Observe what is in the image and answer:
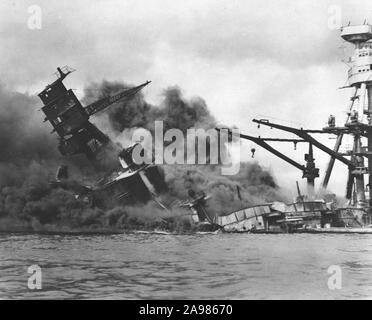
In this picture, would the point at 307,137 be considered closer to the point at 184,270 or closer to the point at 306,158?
the point at 306,158

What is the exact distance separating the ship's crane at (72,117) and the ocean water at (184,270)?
17.4m

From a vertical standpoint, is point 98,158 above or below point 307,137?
below

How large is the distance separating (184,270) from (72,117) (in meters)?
29.8

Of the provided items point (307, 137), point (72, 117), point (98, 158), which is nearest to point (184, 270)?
point (72, 117)

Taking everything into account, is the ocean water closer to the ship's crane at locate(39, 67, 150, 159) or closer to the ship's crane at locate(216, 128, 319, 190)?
the ship's crane at locate(39, 67, 150, 159)

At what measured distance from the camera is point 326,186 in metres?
59.5

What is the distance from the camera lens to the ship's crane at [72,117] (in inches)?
1880

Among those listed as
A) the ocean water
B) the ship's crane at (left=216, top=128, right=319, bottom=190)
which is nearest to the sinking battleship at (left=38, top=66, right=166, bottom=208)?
the ship's crane at (left=216, top=128, right=319, bottom=190)

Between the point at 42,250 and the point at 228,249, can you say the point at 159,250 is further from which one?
the point at 42,250

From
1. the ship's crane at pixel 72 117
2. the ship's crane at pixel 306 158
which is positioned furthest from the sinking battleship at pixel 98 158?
the ship's crane at pixel 306 158

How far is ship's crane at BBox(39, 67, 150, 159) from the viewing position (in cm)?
4775

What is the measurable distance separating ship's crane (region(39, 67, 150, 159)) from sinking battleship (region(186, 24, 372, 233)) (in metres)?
10.5

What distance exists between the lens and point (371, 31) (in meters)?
56.8

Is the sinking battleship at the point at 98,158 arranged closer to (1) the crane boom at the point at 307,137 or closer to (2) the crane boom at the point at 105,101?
(2) the crane boom at the point at 105,101
